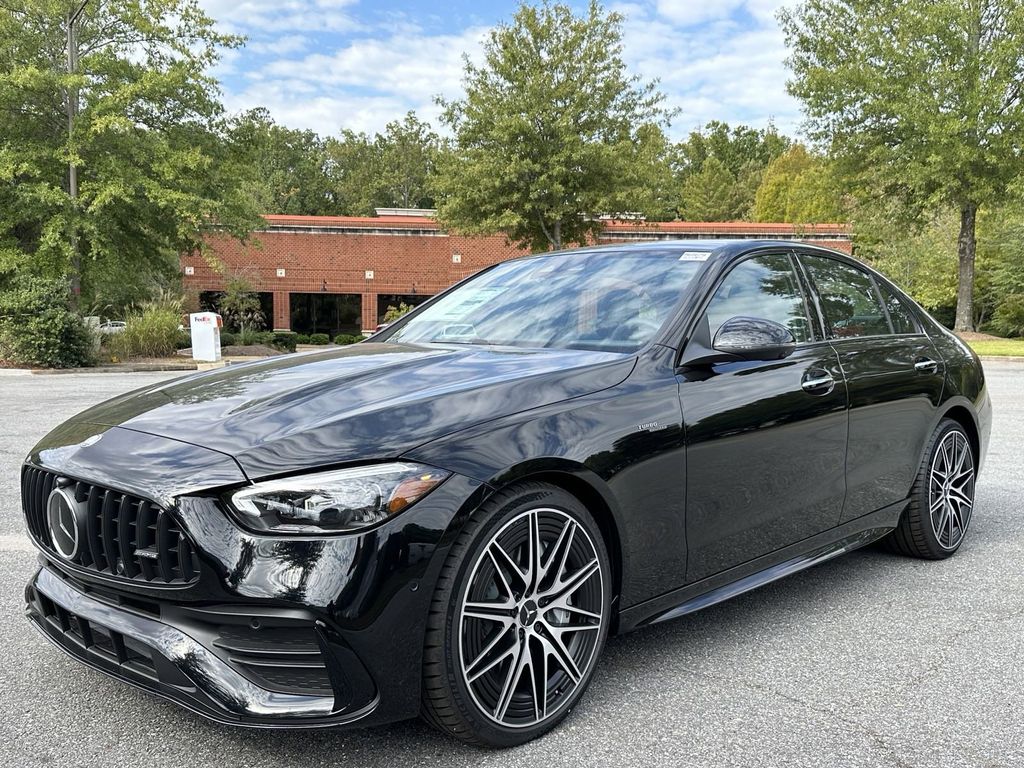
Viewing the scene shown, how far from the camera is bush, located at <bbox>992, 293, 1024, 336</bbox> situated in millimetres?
33594

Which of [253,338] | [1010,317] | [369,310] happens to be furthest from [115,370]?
[1010,317]

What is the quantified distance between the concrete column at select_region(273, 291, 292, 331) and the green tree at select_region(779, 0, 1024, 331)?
81.3 ft

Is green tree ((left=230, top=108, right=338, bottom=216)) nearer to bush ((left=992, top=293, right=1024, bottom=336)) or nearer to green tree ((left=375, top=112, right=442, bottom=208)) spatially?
green tree ((left=375, top=112, right=442, bottom=208))

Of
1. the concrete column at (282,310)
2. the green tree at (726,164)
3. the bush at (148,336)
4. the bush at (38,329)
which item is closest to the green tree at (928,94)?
the bush at (148,336)

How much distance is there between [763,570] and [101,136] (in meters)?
23.7

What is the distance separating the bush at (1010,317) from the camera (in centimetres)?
3359

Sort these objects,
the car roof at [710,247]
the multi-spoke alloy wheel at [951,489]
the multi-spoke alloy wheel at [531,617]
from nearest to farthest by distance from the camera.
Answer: the multi-spoke alloy wheel at [531,617] < the car roof at [710,247] < the multi-spoke alloy wheel at [951,489]

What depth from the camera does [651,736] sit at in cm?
266

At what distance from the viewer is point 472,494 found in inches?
94.3

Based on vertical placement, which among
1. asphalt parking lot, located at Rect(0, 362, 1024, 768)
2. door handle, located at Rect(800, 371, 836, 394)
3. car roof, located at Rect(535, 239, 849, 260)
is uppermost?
car roof, located at Rect(535, 239, 849, 260)

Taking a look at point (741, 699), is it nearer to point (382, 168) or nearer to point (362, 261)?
point (362, 261)

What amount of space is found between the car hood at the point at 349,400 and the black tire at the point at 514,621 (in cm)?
31

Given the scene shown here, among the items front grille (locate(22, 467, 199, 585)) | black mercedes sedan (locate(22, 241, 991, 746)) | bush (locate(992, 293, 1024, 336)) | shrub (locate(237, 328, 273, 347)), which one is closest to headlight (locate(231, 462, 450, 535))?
black mercedes sedan (locate(22, 241, 991, 746))

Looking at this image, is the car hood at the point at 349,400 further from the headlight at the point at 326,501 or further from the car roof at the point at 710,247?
the car roof at the point at 710,247
